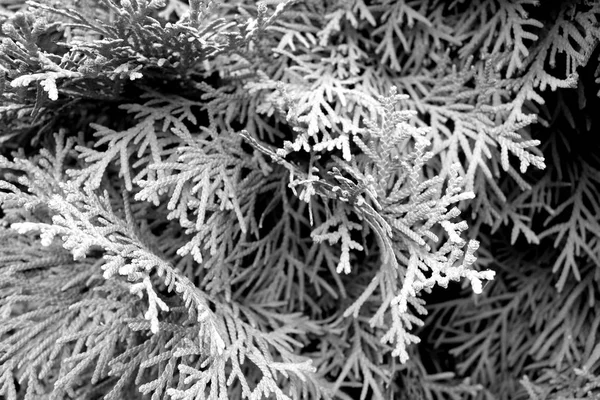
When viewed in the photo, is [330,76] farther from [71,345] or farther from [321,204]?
[71,345]

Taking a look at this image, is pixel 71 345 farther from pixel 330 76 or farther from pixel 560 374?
pixel 560 374

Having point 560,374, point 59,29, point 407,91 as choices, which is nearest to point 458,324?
point 560,374

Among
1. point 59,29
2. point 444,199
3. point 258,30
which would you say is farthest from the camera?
point 59,29

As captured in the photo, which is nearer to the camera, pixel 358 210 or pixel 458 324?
pixel 358 210

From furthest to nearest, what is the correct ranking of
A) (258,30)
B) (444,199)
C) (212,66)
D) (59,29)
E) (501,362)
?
(501,362) < (212,66) < (59,29) < (258,30) < (444,199)

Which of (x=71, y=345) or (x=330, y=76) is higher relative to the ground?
(x=330, y=76)

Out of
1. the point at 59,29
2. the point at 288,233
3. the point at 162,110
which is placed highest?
the point at 59,29
